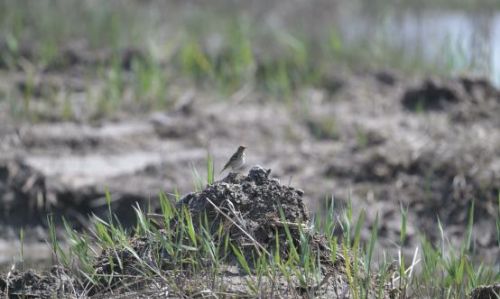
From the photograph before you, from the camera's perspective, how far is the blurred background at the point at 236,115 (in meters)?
7.90

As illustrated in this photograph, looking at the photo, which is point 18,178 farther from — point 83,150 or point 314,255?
point 314,255

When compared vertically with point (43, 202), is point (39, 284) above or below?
A: above

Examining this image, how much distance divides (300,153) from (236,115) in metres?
1.14

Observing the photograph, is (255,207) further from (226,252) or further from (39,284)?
(39,284)

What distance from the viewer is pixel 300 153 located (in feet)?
29.5

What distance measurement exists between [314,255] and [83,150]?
468cm

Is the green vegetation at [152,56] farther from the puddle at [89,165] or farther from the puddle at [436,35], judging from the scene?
the puddle at [89,165]

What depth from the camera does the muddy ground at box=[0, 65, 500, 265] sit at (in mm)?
7832

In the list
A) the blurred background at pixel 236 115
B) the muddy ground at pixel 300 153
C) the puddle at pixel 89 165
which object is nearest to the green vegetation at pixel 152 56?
the blurred background at pixel 236 115

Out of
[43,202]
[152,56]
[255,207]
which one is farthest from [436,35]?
[255,207]

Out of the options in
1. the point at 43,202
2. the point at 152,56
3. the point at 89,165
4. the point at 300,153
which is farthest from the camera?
the point at 152,56

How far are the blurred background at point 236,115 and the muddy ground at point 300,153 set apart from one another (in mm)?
17

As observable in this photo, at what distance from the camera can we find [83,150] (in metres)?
8.80

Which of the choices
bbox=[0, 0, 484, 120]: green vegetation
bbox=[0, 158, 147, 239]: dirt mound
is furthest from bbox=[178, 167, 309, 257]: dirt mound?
bbox=[0, 0, 484, 120]: green vegetation
